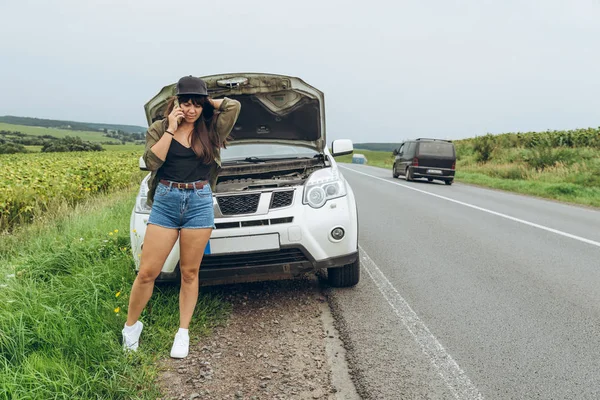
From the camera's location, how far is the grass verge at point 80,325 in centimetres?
260

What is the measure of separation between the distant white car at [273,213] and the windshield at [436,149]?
14633 mm

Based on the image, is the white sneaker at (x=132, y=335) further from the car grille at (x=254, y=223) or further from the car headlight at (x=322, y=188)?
the car headlight at (x=322, y=188)

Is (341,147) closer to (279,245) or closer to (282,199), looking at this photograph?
(282,199)

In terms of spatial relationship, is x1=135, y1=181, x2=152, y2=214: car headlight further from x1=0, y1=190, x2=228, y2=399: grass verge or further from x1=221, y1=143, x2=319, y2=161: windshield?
x1=221, y1=143, x2=319, y2=161: windshield

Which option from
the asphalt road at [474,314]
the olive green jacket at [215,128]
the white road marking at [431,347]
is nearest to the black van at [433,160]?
the asphalt road at [474,314]

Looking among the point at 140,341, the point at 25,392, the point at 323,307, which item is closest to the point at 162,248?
the point at 140,341

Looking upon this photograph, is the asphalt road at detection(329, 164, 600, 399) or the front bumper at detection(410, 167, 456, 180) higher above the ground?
the front bumper at detection(410, 167, 456, 180)

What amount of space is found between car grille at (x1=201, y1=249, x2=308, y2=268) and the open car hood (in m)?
1.56

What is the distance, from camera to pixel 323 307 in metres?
4.09

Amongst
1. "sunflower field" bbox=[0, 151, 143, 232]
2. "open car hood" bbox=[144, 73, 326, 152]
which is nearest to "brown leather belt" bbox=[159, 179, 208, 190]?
"open car hood" bbox=[144, 73, 326, 152]

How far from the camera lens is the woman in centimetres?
294

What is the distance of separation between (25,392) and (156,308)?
134 cm

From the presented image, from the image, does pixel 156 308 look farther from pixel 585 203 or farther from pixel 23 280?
pixel 585 203

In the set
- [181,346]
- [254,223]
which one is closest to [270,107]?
[254,223]
